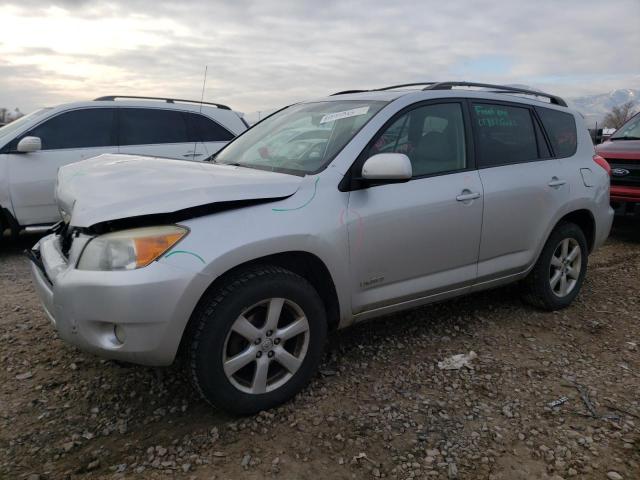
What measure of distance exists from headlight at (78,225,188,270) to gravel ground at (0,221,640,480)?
2.79ft

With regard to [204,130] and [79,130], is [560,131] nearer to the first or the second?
[204,130]

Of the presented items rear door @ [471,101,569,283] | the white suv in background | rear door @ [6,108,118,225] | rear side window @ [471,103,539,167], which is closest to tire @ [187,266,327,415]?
rear door @ [471,101,569,283]

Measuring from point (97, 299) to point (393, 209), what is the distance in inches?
62.2


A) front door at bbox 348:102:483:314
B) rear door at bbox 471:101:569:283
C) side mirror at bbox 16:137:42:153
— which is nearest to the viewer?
front door at bbox 348:102:483:314

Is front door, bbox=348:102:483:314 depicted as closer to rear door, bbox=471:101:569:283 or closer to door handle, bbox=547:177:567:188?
rear door, bbox=471:101:569:283

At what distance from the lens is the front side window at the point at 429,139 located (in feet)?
10.3

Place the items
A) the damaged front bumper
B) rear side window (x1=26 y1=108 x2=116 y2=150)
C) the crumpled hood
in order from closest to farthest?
the damaged front bumper
the crumpled hood
rear side window (x1=26 y1=108 x2=116 y2=150)

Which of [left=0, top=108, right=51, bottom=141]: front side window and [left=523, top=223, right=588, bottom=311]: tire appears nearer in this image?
[left=523, top=223, right=588, bottom=311]: tire

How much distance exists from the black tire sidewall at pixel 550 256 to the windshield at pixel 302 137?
5.87ft

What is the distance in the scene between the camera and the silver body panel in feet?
7.55

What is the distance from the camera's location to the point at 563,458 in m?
2.38

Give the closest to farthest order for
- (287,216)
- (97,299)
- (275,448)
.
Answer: (97,299), (275,448), (287,216)

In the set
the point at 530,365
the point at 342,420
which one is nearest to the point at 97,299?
the point at 342,420

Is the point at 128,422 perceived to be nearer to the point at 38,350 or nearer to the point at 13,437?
the point at 13,437
